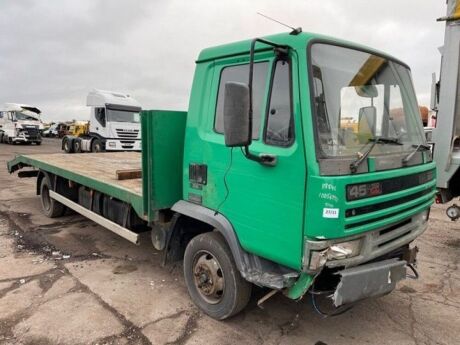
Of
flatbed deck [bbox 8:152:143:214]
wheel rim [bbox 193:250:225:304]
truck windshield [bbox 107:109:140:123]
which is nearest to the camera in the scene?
wheel rim [bbox 193:250:225:304]

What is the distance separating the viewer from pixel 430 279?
457 cm

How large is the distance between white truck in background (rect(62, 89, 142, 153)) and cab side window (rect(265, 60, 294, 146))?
17.2m

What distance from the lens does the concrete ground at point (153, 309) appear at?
3.27m

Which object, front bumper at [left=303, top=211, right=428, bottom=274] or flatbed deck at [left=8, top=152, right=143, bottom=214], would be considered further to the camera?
flatbed deck at [left=8, top=152, right=143, bottom=214]

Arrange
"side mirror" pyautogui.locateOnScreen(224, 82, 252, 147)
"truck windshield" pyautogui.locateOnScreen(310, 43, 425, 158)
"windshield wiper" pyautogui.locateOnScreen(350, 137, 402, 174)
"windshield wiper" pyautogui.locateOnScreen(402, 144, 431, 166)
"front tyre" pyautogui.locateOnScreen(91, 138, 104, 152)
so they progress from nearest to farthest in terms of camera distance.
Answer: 1. "side mirror" pyautogui.locateOnScreen(224, 82, 252, 147)
2. "windshield wiper" pyautogui.locateOnScreen(350, 137, 402, 174)
3. "truck windshield" pyautogui.locateOnScreen(310, 43, 425, 158)
4. "windshield wiper" pyautogui.locateOnScreen(402, 144, 431, 166)
5. "front tyre" pyautogui.locateOnScreen(91, 138, 104, 152)

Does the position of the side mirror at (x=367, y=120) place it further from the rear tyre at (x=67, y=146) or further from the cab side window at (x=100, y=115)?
the rear tyre at (x=67, y=146)

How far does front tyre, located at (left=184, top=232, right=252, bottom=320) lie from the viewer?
3.24m

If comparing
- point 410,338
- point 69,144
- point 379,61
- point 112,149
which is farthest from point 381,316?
point 69,144

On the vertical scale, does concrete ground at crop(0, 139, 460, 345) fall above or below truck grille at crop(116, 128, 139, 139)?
below

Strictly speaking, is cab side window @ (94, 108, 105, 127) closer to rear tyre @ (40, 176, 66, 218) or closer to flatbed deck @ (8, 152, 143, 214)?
flatbed deck @ (8, 152, 143, 214)

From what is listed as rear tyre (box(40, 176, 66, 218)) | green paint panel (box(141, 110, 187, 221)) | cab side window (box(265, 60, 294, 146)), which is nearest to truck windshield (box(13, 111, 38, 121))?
rear tyre (box(40, 176, 66, 218))

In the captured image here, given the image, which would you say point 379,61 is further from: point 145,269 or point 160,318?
point 145,269

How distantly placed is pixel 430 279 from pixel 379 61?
282 centimetres

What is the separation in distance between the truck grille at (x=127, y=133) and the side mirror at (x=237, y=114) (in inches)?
709
